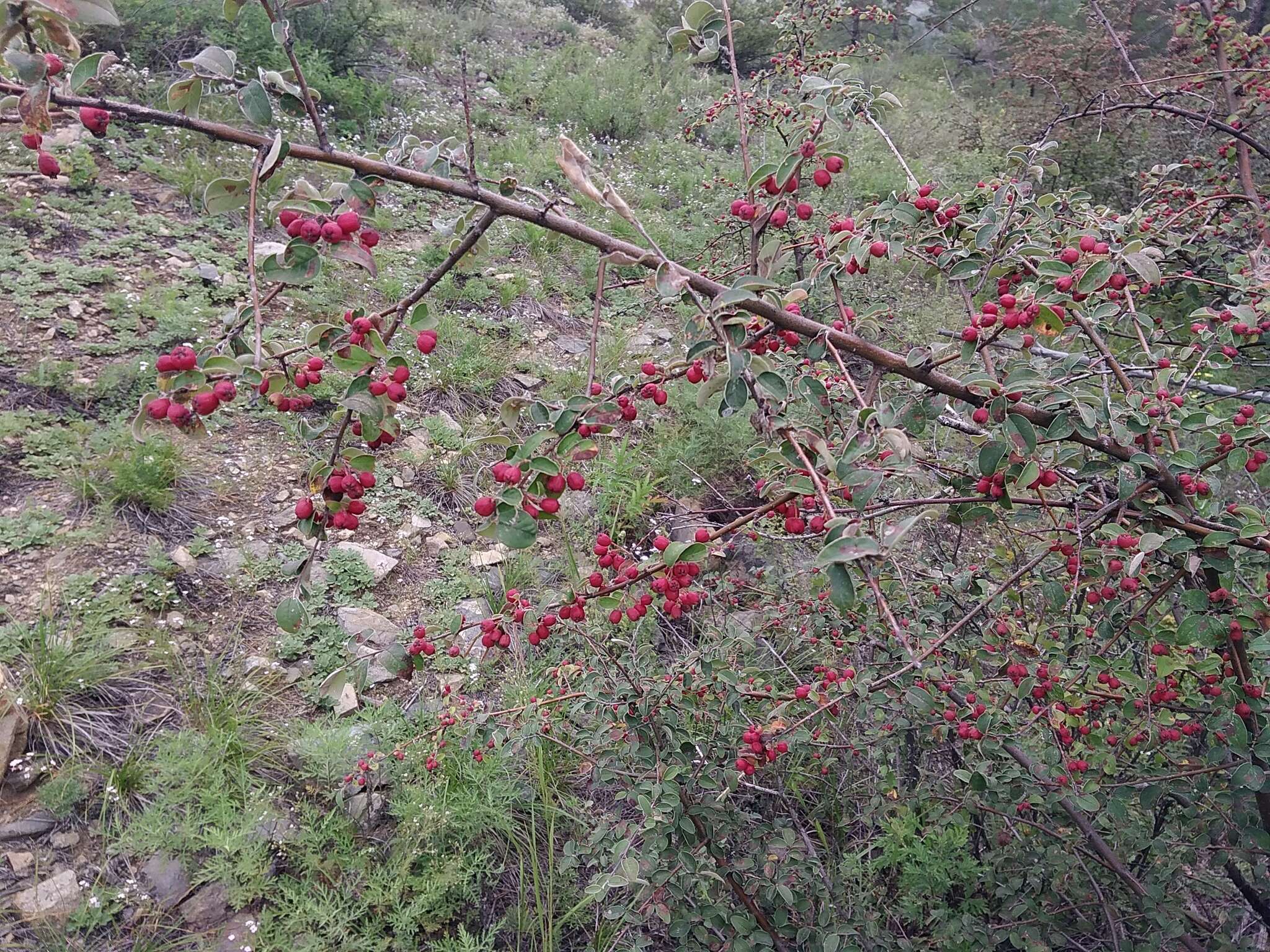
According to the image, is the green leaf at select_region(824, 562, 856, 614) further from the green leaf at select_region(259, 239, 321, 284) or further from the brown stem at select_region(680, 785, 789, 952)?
the brown stem at select_region(680, 785, 789, 952)

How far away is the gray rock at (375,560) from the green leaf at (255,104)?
7.39 feet

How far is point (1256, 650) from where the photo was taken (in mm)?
1128

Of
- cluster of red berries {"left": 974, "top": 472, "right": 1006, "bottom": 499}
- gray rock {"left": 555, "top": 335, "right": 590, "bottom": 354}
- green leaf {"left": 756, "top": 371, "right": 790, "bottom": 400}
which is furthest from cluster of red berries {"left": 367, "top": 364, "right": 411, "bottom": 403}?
gray rock {"left": 555, "top": 335, "right": 590, "bottom": 354}

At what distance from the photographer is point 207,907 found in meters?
1.93

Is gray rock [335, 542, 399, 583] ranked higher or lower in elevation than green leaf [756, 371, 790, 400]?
lower

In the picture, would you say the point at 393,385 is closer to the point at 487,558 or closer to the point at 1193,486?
the point at 1193,486

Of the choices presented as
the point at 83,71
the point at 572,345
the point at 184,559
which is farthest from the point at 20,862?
the point at 572,345

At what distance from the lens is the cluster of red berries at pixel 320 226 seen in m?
0.87

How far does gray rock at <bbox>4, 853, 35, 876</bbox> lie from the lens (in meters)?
1.91

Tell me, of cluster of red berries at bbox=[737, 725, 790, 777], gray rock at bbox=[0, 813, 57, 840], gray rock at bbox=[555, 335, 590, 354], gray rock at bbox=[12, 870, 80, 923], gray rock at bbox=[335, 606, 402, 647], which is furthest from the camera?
gray rock at bbox=[555, 335, 590, 354]

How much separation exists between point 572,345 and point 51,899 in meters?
3.22

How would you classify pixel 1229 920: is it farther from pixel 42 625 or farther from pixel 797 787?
pixel 42 625

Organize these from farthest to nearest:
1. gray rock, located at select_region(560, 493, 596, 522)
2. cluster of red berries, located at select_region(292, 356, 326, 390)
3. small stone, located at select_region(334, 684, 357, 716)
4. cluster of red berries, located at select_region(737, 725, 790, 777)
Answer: gray rock, located at select_region(560, 493, 596, 522) < small stone, located at select_region(334, 684, 357, 716) < cluster of red berries, located at select_region(737, 725, 790, 777) < cluster of red berries, located at select_region(292, 356, 326, 390)

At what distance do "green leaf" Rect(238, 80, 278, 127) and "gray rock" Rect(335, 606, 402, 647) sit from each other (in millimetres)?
2062
